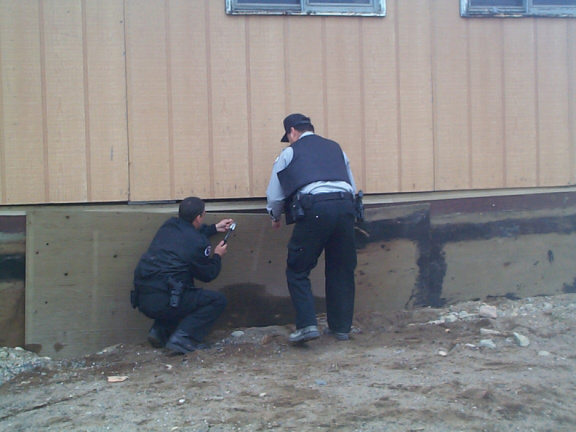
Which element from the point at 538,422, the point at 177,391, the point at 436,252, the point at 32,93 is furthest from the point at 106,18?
the point at 538,422

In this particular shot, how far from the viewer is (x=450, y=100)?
213 inches

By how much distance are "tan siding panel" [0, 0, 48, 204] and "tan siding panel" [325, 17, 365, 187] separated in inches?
92.6

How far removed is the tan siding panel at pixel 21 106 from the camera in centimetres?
477

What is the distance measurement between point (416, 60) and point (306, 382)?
3.00 metres

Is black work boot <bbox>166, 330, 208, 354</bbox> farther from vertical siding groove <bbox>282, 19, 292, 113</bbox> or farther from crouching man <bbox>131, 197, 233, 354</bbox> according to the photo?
vertical siding groove <bbox>282, 19, 292, 113</bbox>

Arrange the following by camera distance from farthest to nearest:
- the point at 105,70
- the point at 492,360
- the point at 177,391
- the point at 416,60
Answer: the point at 416,60
the point at 105,70
the point at 492,360
the point at 177,391

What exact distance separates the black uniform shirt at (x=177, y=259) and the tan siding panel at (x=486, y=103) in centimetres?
252

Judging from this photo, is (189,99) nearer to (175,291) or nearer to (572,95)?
(175,291)

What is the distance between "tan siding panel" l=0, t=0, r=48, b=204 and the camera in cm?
477

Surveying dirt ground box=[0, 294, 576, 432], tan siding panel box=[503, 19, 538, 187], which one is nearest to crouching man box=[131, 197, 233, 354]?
dirt ground box=[0, 294, 576, 432]

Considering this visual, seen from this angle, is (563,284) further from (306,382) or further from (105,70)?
(105,70)

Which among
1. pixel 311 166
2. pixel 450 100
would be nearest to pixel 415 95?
pixel 450 100

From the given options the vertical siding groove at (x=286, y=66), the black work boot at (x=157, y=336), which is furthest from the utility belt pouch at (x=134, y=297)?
the vertical siding groove at (x=286, y=66)

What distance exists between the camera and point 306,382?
3887 mm
